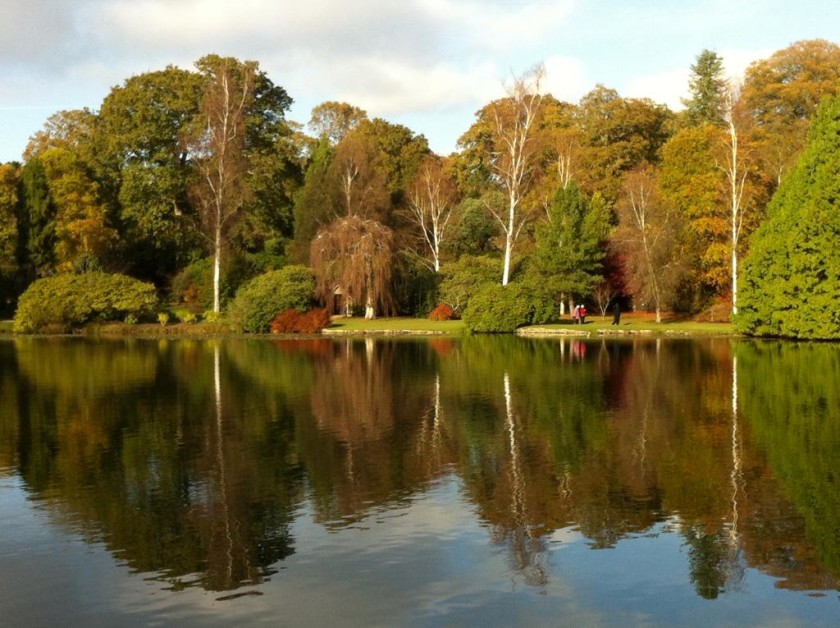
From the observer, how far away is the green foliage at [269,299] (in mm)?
49250

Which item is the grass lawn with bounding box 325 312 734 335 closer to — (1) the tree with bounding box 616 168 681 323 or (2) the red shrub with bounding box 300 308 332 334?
(2) the red shrub with bounding box 300 308 332 334

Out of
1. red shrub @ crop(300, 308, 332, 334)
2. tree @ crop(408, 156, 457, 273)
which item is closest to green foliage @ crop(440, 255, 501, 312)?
tree @ crop(408, 156, 457, 273)

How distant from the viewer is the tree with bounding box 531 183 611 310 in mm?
50219

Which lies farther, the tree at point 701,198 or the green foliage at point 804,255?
the tree at point 701,198

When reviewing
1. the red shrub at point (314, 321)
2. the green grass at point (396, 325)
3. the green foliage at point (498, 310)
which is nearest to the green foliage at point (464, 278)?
the green grass at point (396, 325)

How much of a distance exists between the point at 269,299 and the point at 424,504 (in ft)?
125

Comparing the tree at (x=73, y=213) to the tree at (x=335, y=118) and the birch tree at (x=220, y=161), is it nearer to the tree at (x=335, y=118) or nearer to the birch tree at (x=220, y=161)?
the birch tree at (x=220, y=161)

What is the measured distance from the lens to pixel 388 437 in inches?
661

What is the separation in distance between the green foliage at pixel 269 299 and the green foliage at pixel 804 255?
70.0ft

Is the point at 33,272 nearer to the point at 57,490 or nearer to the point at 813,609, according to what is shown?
the point at 57,490

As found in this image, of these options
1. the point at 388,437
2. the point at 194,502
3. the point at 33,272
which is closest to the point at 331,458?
the point at 388,437

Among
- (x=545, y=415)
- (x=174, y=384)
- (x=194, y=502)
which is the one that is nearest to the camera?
(x=194, y=502)

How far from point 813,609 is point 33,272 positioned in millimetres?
56773

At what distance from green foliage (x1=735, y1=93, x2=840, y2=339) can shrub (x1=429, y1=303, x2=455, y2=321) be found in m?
16.8
